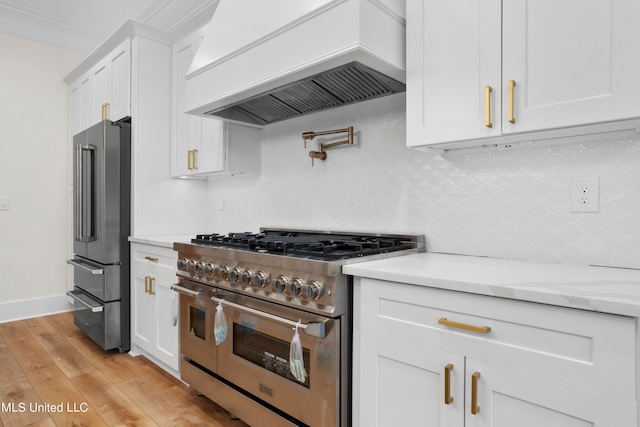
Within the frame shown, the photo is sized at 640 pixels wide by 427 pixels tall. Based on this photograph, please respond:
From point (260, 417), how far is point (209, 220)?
1.95 metres

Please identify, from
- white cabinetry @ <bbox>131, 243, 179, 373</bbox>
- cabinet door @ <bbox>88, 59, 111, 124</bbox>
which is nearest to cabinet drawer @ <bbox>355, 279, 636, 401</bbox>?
white cabinetry @ <bbox>131, 243, 179, 373</bbox>

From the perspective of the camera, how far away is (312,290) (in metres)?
1.46

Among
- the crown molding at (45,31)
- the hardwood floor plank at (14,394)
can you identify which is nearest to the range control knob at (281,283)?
the hardwood floor plank at (14,394)

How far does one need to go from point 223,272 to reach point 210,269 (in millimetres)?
122

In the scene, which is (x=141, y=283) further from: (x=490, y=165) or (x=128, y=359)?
(x=490, y=165)

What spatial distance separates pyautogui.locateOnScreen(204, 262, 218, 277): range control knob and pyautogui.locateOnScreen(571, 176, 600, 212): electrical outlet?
1.62 meters

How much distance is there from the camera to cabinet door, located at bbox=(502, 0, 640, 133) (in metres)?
1.14

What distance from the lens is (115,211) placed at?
2.93 m

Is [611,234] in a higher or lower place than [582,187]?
lower

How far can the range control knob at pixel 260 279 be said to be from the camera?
167 centimetres

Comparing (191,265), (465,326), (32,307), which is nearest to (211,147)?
(191,265)

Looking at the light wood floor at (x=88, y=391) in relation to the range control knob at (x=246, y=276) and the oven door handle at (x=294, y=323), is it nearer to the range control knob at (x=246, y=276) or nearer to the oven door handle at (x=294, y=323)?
the oven door handle at (x=294, y=323)

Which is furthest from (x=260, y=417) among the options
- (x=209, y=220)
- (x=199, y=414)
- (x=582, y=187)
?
(x=209, y=220)

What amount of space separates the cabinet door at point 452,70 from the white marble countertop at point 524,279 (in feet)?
1.63
